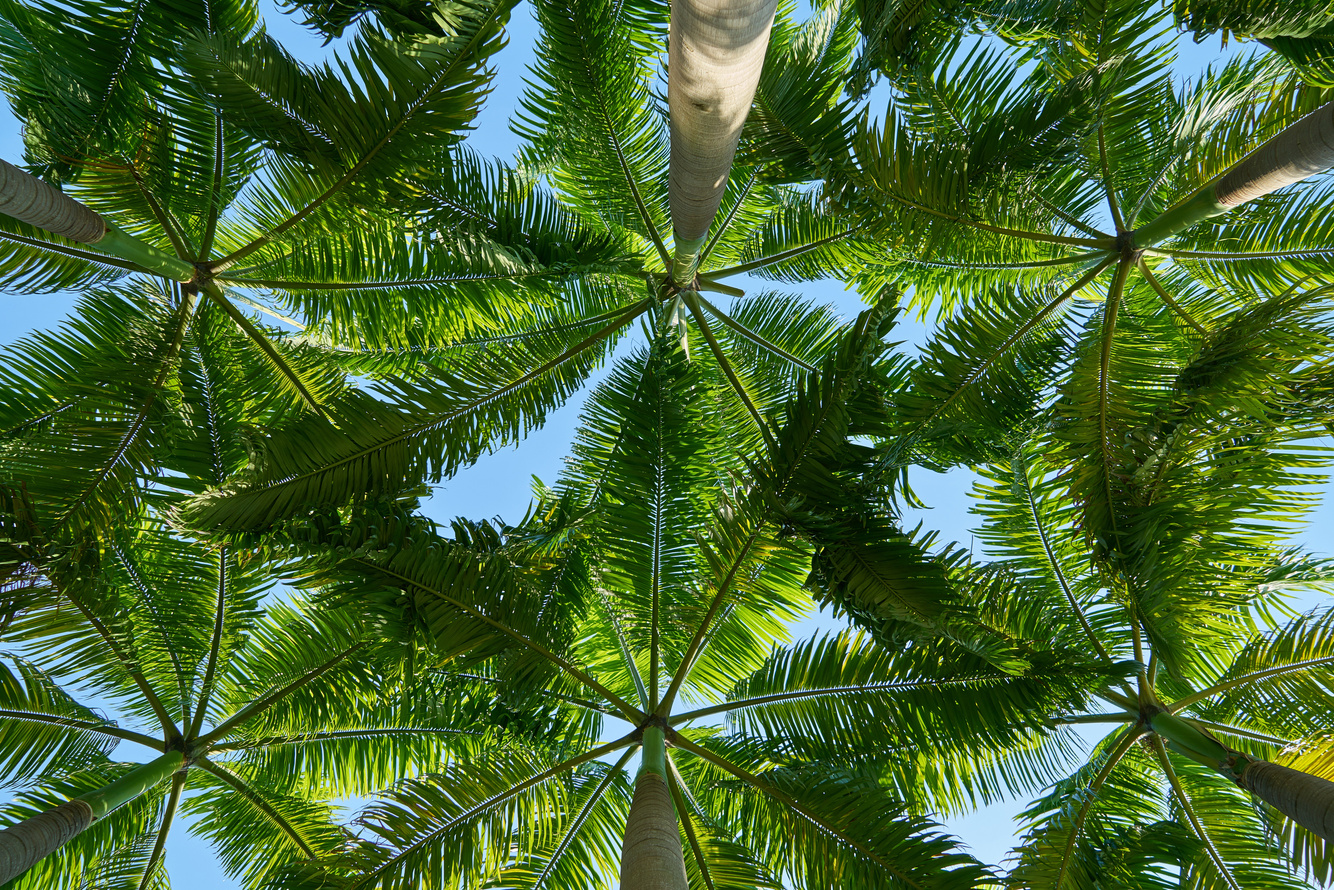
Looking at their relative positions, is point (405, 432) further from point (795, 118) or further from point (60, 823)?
point (795, 118)

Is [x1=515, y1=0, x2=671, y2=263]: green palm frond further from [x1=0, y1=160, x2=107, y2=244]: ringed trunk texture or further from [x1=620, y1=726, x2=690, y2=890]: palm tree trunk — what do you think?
[x1=620, y1=726, x2=690, y2=890]: palm tree trunk

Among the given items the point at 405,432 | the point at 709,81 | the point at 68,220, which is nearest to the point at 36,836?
the point at 405,432

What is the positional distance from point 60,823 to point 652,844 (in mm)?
3272

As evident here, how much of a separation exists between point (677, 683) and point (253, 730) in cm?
308

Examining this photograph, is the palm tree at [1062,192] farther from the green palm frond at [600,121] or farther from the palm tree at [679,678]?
the green palm frond at [600,121]

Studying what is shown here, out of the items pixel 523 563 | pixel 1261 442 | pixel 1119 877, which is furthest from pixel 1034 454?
pixel 523 563

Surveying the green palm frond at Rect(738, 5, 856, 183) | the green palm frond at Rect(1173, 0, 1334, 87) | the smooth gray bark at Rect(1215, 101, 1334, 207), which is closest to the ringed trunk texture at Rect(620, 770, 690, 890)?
the green palm frond at Rect(738, 5, 856, 183)

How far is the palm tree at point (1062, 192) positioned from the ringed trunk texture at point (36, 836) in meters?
5.26

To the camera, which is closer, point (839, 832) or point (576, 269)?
point (839, 832)

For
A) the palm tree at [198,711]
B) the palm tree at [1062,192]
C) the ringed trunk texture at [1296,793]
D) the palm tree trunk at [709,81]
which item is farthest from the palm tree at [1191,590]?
the palm tree at [198,711]

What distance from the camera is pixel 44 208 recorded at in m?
3.84

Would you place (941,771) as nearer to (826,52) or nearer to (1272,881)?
(1272,881)

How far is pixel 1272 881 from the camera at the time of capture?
17.1ft

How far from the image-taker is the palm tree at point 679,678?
457cm
